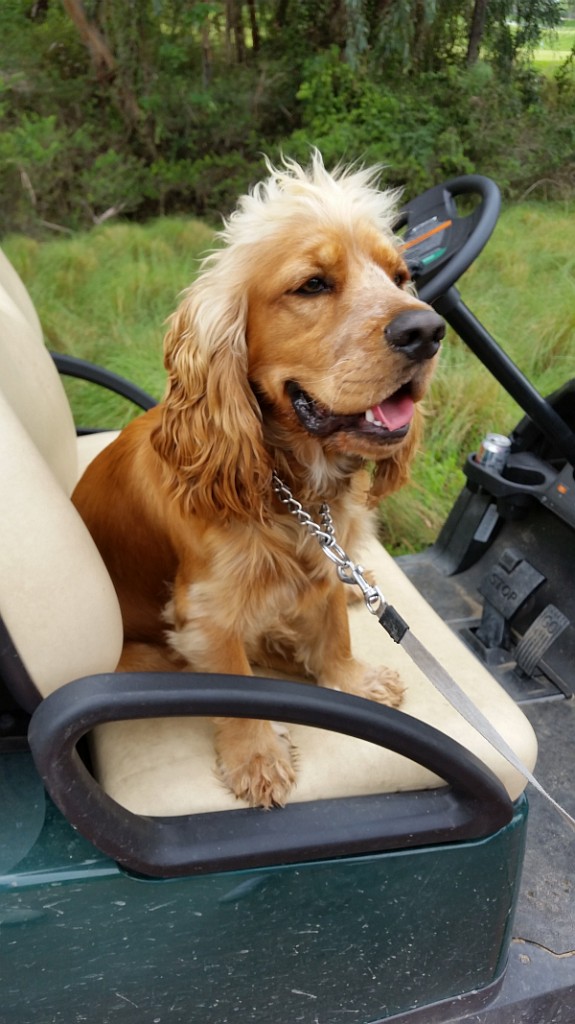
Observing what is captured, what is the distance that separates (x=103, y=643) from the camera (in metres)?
1.25

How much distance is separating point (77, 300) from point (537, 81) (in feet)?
7.96

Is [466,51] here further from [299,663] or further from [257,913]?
[257,913]

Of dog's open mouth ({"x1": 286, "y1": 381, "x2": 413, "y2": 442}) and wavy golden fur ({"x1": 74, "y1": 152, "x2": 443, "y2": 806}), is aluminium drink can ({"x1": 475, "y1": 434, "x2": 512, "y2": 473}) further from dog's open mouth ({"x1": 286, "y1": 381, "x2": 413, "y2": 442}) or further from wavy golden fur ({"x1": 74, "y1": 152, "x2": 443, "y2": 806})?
dog's open mouth ({"x1": 286, "y1": 381, "x2": 413, "y2": 442})

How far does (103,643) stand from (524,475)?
5.27 ft

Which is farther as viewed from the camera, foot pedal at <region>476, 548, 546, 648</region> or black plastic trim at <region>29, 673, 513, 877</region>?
foot pedal at <region>476, 548, 546, 648</region>

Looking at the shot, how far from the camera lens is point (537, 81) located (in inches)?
157

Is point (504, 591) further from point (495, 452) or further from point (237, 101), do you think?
point (237, 101)

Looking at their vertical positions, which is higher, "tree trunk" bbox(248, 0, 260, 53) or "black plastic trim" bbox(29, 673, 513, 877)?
"tree trunk" bbox(248, 0, 260, 53)

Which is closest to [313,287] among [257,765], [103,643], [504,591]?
[103,643]

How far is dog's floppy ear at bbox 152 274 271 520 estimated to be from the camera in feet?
4.99

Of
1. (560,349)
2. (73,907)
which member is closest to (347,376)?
(73,907)

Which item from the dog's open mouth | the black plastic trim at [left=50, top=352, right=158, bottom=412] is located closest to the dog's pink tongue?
the dog's open mouth

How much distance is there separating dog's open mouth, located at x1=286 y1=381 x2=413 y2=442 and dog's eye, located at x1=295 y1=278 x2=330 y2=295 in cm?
19

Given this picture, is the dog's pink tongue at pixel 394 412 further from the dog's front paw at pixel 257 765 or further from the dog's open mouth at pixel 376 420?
the dog's front paw at pixel 257 765
